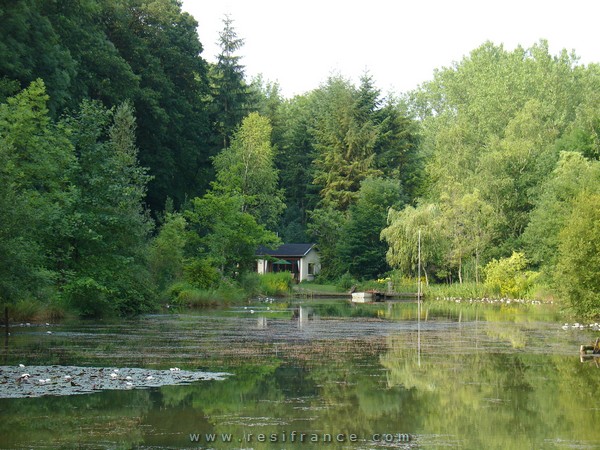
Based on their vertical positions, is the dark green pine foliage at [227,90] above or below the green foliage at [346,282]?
above

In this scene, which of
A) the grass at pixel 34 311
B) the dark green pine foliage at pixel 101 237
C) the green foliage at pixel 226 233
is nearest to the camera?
the grass at pixel 34 311

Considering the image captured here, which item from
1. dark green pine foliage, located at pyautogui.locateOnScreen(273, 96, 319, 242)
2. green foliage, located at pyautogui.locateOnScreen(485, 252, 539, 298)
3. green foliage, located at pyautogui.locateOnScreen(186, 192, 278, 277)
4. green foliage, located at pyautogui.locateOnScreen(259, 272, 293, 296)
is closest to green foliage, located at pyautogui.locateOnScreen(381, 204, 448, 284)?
green foliage, located at pyautogui.locateOnScreen(485, 252, 539, 298)

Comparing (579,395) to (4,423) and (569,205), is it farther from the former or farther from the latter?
(569,205)

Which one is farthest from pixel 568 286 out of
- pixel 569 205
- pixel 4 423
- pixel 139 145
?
pixel 139 145

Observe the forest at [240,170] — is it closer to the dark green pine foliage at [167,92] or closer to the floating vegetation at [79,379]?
the dark green pine foliage at [167,92]

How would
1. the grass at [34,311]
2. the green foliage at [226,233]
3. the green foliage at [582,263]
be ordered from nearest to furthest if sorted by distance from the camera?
the grass at [34,311]
the green foliage at [582,263]
the green foliage at [226,233]

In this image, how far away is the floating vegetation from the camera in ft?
46.6

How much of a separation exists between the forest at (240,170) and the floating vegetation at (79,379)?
6840 millimetres

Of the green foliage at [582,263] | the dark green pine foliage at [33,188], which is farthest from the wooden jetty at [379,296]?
the dark green pine foliage at [33,188]

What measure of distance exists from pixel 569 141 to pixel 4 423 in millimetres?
55062

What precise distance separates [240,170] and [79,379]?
164 feet

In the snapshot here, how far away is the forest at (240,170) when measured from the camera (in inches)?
1262

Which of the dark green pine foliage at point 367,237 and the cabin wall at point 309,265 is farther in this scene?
the cabin wall at point 309,265

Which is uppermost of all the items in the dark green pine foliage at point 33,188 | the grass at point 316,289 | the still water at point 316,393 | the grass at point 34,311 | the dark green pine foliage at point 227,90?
the dark green pine foliage at point 227,90
